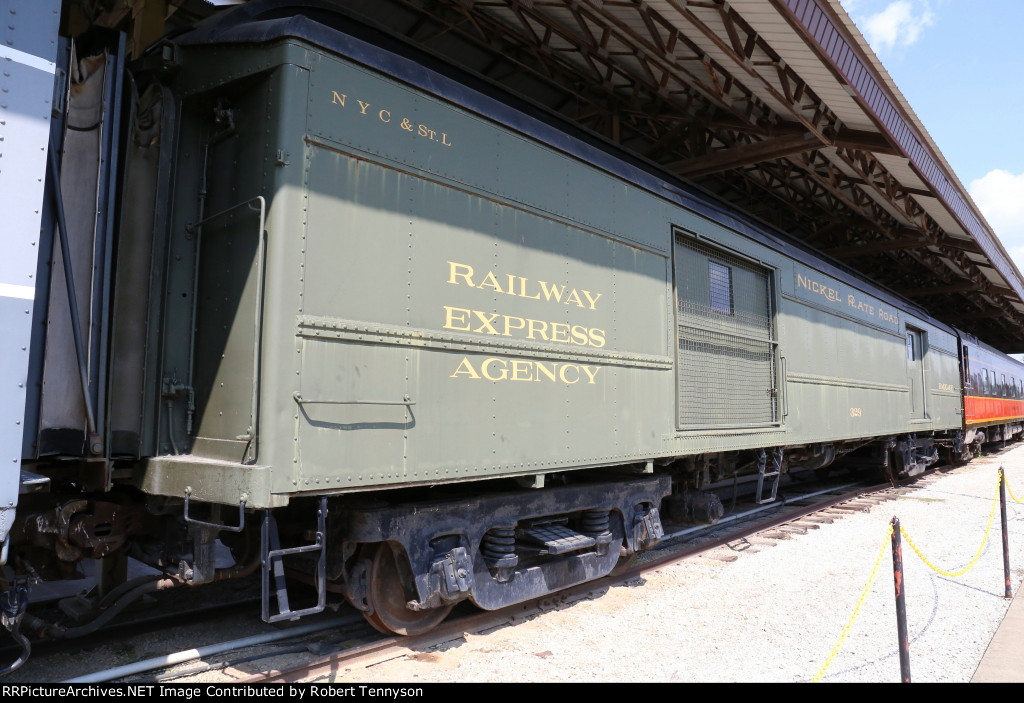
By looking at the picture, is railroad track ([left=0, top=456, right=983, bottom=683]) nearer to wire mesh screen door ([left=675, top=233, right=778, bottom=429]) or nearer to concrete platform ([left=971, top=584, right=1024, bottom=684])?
wire mesh screen door ([left=675, top=233, right=778, bottom=429])

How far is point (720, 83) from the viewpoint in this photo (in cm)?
892

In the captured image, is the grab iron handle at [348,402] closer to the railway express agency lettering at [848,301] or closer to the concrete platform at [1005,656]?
the concrete platform at [1005,656]

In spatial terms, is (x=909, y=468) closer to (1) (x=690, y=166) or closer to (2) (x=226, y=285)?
(1) (x=690, y=166)

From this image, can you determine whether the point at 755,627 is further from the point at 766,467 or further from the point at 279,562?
the point at 279,562

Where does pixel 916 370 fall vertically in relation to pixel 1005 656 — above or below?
above

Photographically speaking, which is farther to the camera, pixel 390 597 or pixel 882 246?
pixel 882 246

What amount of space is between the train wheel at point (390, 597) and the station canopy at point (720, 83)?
3376mm

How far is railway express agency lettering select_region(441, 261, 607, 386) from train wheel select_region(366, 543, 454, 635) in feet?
4.18

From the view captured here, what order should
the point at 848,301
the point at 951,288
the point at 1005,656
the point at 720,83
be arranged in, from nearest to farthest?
the point at 1005,656 < the point at 720,83 < the point at 848,301 < the point at 951,288

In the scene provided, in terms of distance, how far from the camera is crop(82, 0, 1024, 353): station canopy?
731cm

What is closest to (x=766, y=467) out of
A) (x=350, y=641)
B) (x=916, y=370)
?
(x=350, y=641)

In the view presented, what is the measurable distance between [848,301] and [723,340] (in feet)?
13.8
